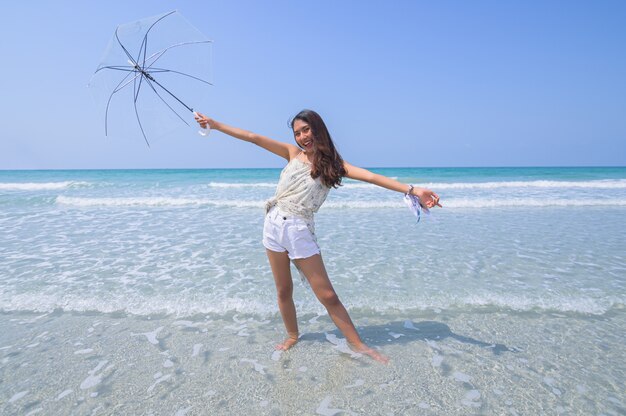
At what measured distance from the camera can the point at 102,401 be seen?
275 centimetres

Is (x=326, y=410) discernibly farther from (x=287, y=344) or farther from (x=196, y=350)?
(x=196, y=350)

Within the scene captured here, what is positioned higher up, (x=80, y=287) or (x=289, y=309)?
(x=289, y=309)

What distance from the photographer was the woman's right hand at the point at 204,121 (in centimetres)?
324

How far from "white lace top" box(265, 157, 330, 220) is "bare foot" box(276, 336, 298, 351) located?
4.21 feet

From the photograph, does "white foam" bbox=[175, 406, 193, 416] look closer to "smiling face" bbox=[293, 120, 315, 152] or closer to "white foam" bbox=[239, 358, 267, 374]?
"white foam" bbox=[239, 358, 267, 374]

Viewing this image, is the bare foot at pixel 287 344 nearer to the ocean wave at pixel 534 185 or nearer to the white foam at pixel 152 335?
the white foam at pixel 152 335

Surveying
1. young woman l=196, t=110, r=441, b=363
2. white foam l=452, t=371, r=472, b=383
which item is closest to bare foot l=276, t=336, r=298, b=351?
young woman l=196, t=110, r=441, b=363

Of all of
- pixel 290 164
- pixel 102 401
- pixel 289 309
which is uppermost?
pixel 290 164

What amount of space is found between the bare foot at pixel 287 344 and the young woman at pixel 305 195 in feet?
1.77

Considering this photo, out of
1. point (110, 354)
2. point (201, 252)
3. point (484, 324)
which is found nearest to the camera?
point (110, 354)

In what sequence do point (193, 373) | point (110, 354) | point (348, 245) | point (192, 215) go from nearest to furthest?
point (193, 373)
point (110, 354)
point (348, 245)
point (192, 215)

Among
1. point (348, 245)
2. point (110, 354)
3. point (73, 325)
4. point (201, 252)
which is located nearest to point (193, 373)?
point (110, 354)

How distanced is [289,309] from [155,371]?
1273 mm

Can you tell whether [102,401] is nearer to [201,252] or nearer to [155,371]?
[155,371]
